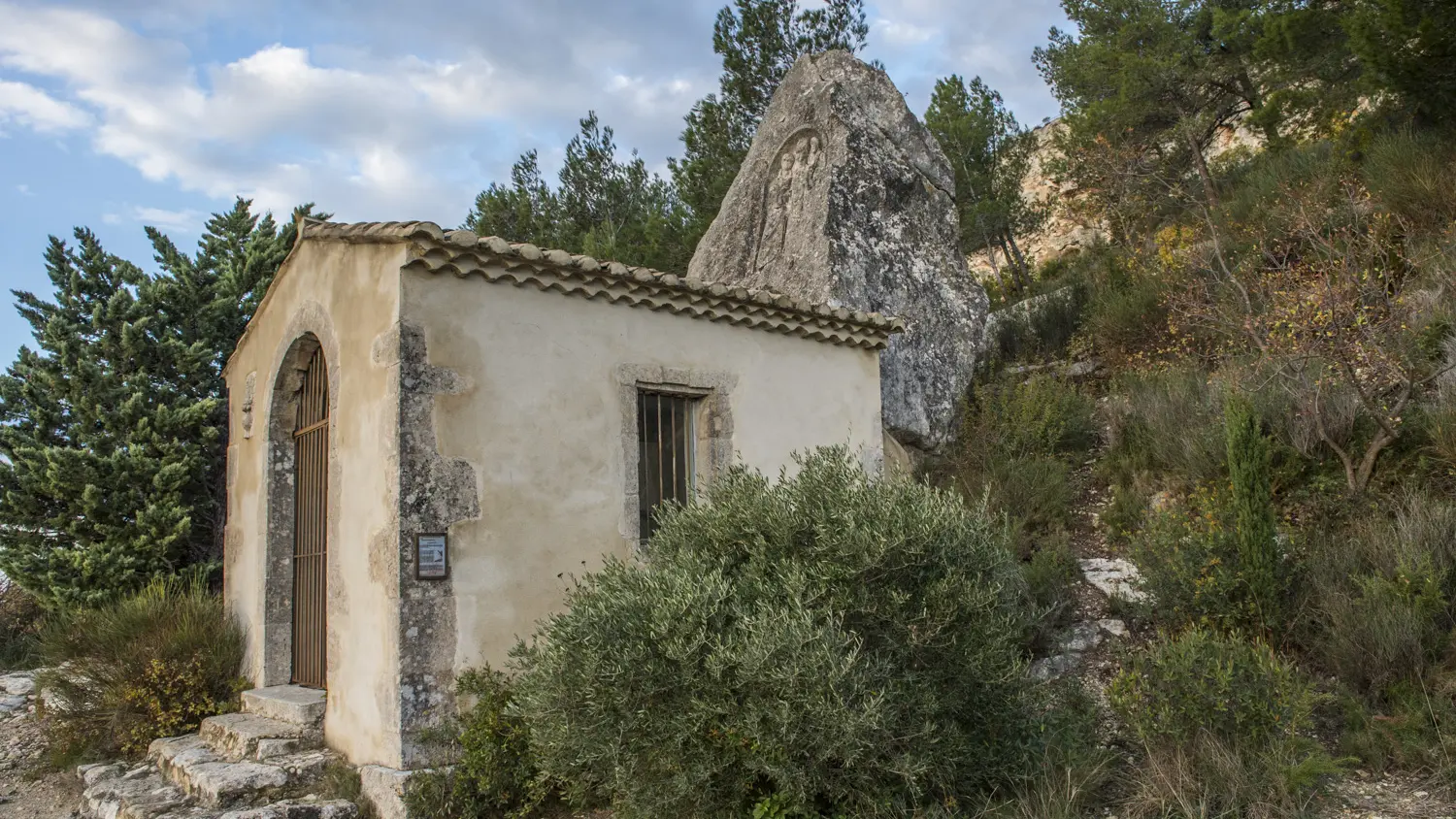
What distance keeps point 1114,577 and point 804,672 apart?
15.1ft

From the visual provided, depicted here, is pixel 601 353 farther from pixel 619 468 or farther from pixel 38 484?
pixel 38 484

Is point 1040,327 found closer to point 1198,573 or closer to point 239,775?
point 1198,573

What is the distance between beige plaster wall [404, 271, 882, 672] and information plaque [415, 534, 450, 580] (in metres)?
0.07

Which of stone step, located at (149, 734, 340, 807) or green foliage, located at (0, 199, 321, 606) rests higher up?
green foliage, located at (0, 199, 321, 606)

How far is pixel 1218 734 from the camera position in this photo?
449cm

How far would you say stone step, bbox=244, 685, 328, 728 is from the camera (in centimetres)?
622

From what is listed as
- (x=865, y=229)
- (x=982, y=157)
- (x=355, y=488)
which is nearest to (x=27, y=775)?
(x=355, y=488)

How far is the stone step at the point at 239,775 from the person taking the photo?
17.9 ft

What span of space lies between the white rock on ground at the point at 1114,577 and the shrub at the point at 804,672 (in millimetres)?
2849

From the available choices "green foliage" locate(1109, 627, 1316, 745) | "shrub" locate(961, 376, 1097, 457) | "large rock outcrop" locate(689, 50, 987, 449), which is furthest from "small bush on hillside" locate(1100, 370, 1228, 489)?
"green foliage" locate(1109, 627, 1316, 745)

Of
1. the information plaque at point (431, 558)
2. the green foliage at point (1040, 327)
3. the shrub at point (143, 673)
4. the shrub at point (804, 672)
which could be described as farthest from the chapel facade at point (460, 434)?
the green foliage at point (1040, 327)

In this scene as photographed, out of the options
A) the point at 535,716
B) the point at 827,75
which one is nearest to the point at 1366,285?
the point at 827,75

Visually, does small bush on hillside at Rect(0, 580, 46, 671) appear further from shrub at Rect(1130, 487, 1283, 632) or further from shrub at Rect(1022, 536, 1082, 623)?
shrub at Rect(1130, 487, 1283, 632)

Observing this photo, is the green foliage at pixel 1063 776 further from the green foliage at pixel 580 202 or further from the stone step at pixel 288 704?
the green foliage at pixel 580 202
